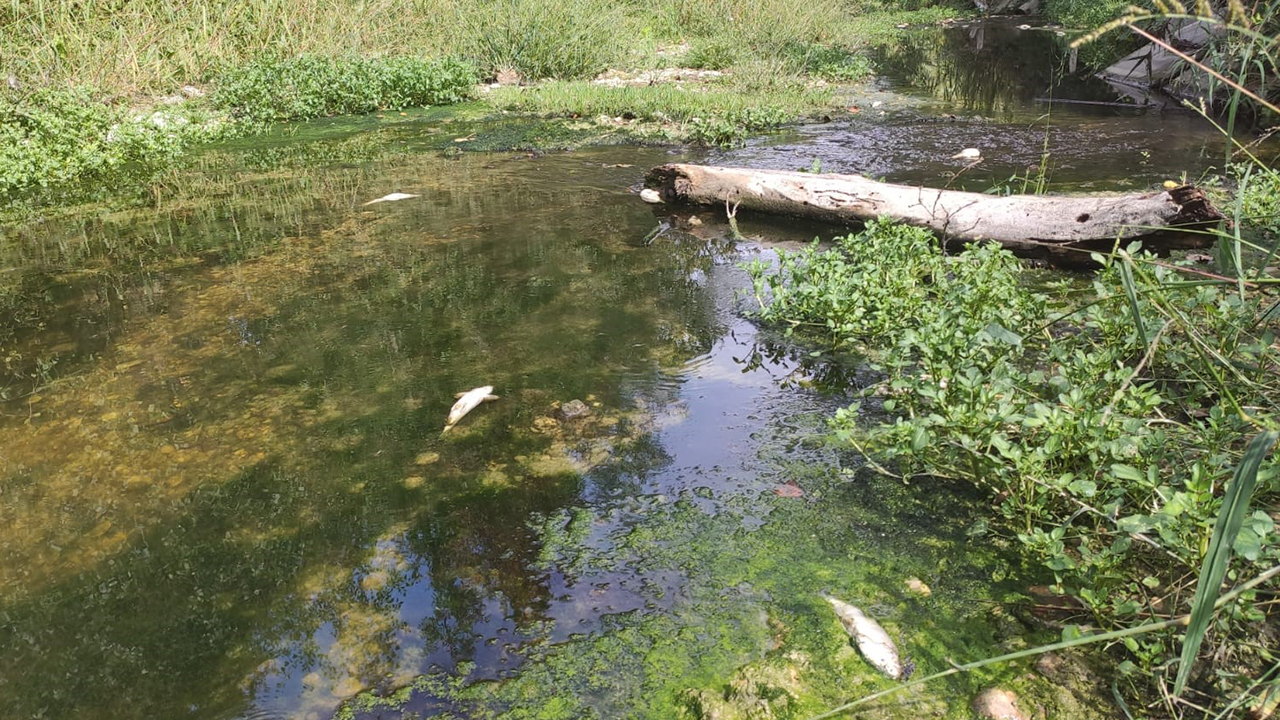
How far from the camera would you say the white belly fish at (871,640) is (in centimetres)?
191

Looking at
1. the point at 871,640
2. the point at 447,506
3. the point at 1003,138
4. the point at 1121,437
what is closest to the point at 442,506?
the point at 447,506

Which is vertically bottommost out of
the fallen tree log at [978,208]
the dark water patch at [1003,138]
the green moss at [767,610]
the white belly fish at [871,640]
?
the green moss at [767,610]

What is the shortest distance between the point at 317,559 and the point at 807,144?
6.40m

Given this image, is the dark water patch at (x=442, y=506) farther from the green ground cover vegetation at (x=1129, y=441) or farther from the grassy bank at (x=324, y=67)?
the grassy bank at (x=324, y=67)

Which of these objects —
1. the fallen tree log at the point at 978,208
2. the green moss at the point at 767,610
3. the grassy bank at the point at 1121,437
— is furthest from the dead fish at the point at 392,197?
the green moss at the point at 767,610

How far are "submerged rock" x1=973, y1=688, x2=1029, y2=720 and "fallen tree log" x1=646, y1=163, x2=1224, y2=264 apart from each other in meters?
2.19

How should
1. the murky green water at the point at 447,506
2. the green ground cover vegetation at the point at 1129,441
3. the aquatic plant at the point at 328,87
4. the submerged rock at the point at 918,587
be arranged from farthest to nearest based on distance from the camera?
the aquatic plant at the point at 328,87, the submerged rock at the point at 918,587, the murky green water at the point at 447,506, the green ground cover vegetation at the point at 1129,441

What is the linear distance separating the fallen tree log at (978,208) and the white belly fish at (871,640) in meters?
2.12

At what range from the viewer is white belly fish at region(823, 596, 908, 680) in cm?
191

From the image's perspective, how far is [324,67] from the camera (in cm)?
1006

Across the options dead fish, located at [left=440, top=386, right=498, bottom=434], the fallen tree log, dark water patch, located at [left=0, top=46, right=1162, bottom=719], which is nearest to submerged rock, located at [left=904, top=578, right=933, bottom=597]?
dark water patch, located at [left=0, top=46, right=1162, bottom=719]

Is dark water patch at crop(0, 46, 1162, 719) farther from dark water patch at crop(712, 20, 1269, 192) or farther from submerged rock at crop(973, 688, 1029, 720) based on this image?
dark water patch at crop(712, 20, 1269, 192)

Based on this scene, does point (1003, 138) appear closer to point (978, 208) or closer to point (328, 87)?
point (978, 208)

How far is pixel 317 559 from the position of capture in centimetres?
247
